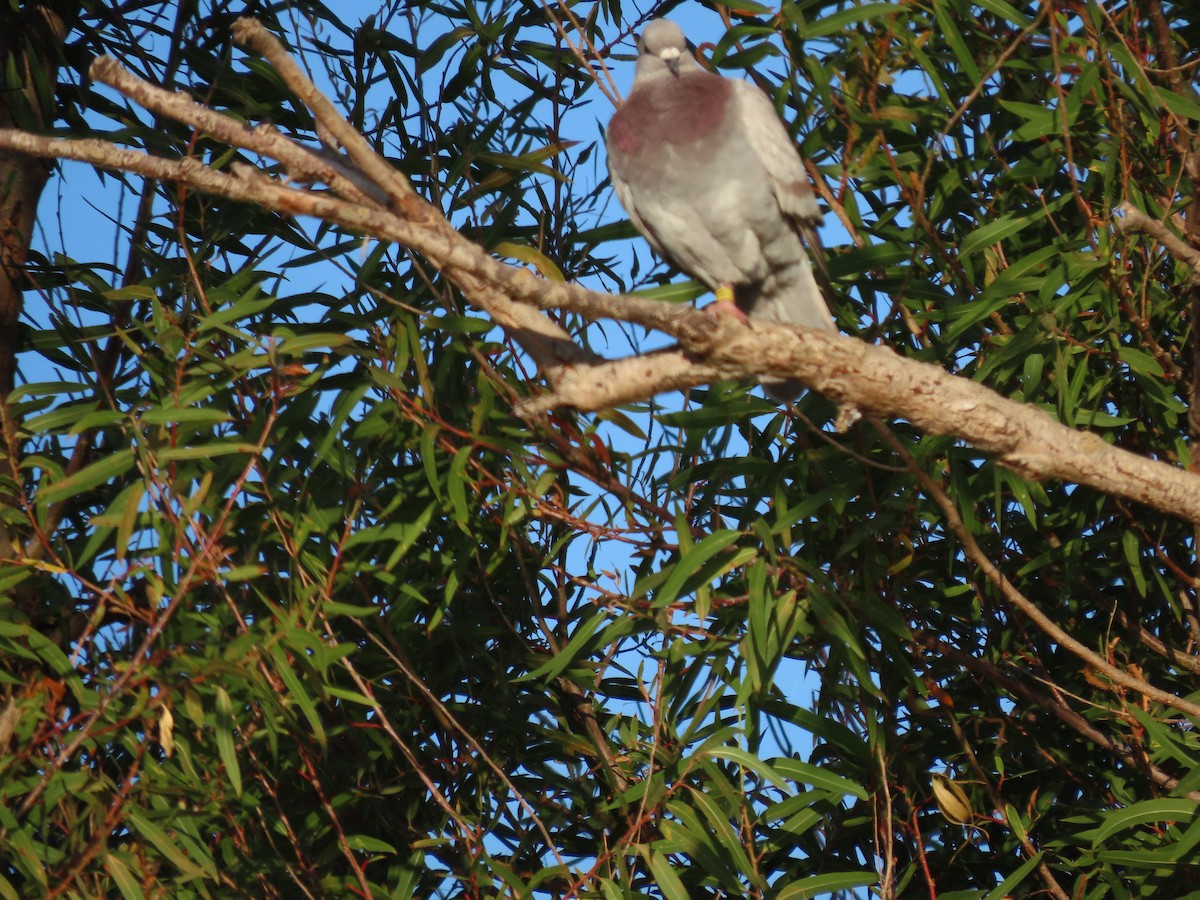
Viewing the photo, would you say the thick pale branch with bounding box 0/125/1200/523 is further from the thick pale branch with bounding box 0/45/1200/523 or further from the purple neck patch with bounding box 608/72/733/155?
the purple neck patch with bounding box 608/72/733/155

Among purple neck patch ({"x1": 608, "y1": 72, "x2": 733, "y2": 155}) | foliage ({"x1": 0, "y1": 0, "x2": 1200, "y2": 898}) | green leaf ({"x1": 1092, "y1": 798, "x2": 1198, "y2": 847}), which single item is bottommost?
green leaf ({"x1": 1092, "y1": 798, "x2": 1198, "y2": 847})

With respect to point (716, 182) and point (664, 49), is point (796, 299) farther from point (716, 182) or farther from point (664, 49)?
point (664, 49)

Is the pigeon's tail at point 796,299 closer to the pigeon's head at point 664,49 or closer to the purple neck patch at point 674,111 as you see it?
the purple neck patch at point 674,111

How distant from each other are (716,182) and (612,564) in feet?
2.38

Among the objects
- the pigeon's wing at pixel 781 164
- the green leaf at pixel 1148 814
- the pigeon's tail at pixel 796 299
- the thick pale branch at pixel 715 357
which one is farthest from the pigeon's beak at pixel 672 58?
the green leaf at pixel 1148 814

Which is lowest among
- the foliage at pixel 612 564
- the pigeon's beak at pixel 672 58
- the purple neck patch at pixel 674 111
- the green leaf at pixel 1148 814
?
the green leaf at pixel 1148 814

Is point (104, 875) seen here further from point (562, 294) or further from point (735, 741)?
point (562, 294)

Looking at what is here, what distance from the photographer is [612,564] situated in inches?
86.7

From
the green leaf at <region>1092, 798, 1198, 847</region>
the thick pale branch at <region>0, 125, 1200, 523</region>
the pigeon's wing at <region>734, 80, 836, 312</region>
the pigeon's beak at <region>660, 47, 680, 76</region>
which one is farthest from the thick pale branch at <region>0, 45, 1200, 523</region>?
the pigeon's beak at <region>660, 47, 680, 76</region>

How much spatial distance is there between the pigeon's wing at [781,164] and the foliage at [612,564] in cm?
7

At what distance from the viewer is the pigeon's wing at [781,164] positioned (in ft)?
7.54

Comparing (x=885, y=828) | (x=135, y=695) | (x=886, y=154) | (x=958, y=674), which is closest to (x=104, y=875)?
(x=135, y=695)

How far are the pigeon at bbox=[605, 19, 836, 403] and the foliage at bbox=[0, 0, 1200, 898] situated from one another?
0.09 metres

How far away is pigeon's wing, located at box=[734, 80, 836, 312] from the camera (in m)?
2.30
